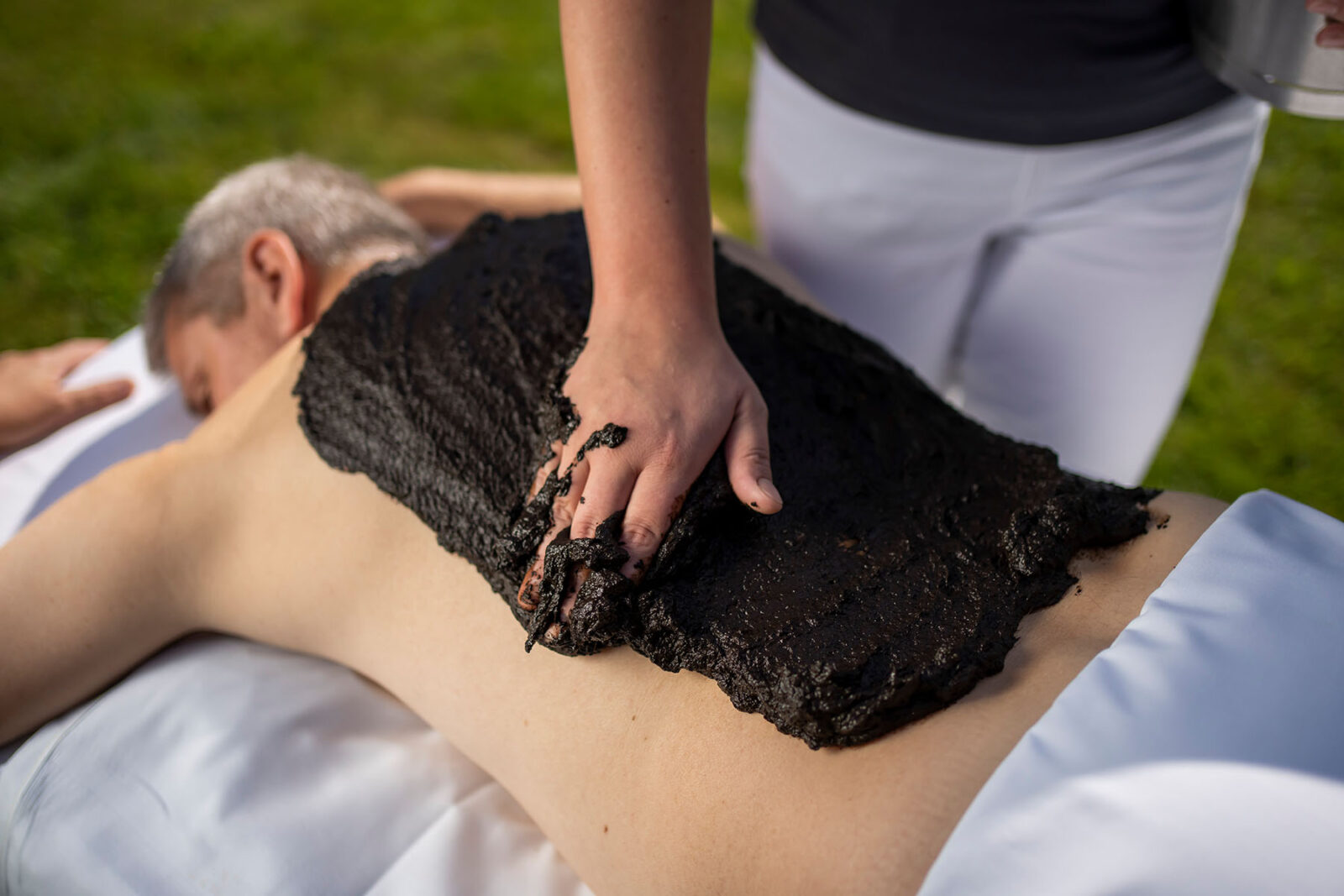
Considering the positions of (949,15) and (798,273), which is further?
(798,273)

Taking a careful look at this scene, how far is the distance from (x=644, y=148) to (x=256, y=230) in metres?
1.04

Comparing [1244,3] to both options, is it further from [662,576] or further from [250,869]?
[250,869]

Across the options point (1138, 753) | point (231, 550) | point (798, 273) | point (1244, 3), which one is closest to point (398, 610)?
point (231, 550)

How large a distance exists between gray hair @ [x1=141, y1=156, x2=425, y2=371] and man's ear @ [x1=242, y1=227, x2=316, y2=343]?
5 centimetres

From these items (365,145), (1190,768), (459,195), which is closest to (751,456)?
(1190,768)

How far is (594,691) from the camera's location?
42.0 inches

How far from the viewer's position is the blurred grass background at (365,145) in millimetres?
2662

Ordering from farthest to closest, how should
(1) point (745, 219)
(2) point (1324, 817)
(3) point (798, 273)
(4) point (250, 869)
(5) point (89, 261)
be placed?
(1) point (745, 219), (5) point (89, 261), (3) point (798, 273), (4) point (250, 869), (2) point (1324, 817)

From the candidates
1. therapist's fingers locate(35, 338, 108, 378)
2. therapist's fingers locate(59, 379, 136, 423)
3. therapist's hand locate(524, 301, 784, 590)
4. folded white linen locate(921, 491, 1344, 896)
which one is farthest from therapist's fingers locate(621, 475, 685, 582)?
therapist's fingers locate(35, 338, 108, 378)

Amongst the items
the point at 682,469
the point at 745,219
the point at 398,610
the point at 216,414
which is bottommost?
the point at 745,219

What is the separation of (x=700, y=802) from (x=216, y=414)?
964 mm

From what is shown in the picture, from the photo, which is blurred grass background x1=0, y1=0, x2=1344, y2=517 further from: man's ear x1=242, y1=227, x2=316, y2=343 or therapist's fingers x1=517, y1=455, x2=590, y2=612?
therapist's fingers x1=517, y1=455, x2=590, y2=612

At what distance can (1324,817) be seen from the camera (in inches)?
29.5

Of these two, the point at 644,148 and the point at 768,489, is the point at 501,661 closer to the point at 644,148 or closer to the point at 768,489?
the point at 768,489
